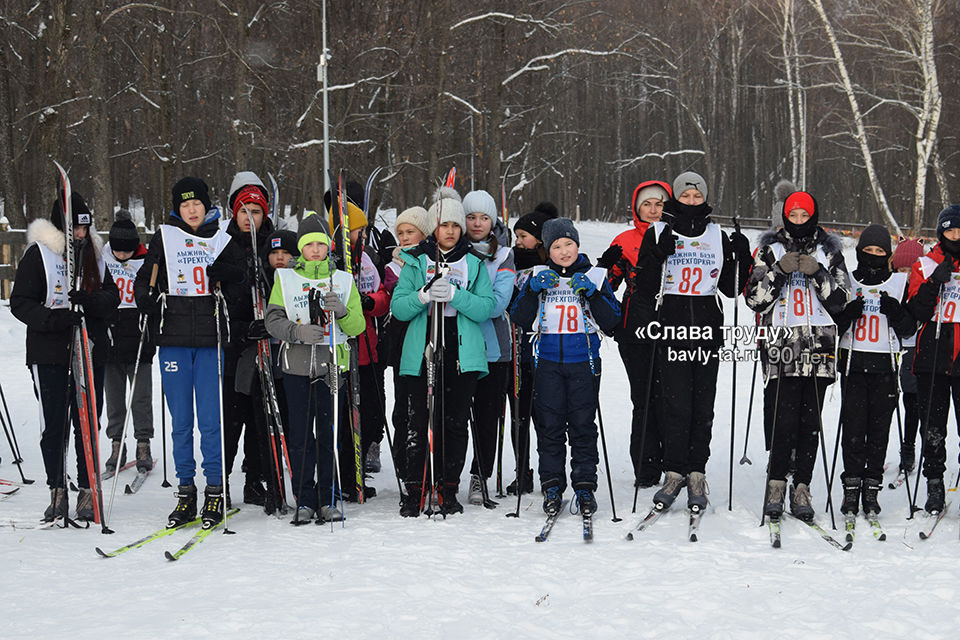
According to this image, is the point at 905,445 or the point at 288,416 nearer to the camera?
the point at 288,416

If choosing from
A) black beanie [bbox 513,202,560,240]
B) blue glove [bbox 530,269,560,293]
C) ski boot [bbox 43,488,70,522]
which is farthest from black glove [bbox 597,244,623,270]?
ski boot [bbox 43,488,70,522]

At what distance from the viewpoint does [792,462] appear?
5.84 m

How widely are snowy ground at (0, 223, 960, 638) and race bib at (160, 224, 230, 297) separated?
1.42 m

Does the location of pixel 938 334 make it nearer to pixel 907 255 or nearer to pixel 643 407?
pixel 907 255

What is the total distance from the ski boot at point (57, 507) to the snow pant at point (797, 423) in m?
4.18

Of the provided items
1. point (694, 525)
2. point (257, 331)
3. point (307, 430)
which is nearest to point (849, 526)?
point (694, 525)

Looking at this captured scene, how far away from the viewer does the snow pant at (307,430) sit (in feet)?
17.7

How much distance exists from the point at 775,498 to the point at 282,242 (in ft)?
10.9

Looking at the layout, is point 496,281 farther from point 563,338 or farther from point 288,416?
point 288,416

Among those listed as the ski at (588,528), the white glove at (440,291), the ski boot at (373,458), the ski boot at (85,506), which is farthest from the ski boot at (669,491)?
the ski boot at (85,506)

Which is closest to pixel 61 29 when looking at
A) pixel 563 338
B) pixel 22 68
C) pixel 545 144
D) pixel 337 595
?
pixel 22 68

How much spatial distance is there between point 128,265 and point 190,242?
5.99 ft

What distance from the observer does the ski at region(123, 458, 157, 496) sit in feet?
20.9

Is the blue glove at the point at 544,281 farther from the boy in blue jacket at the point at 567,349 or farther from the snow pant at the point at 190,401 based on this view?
the snow pant at the point at 190,401
